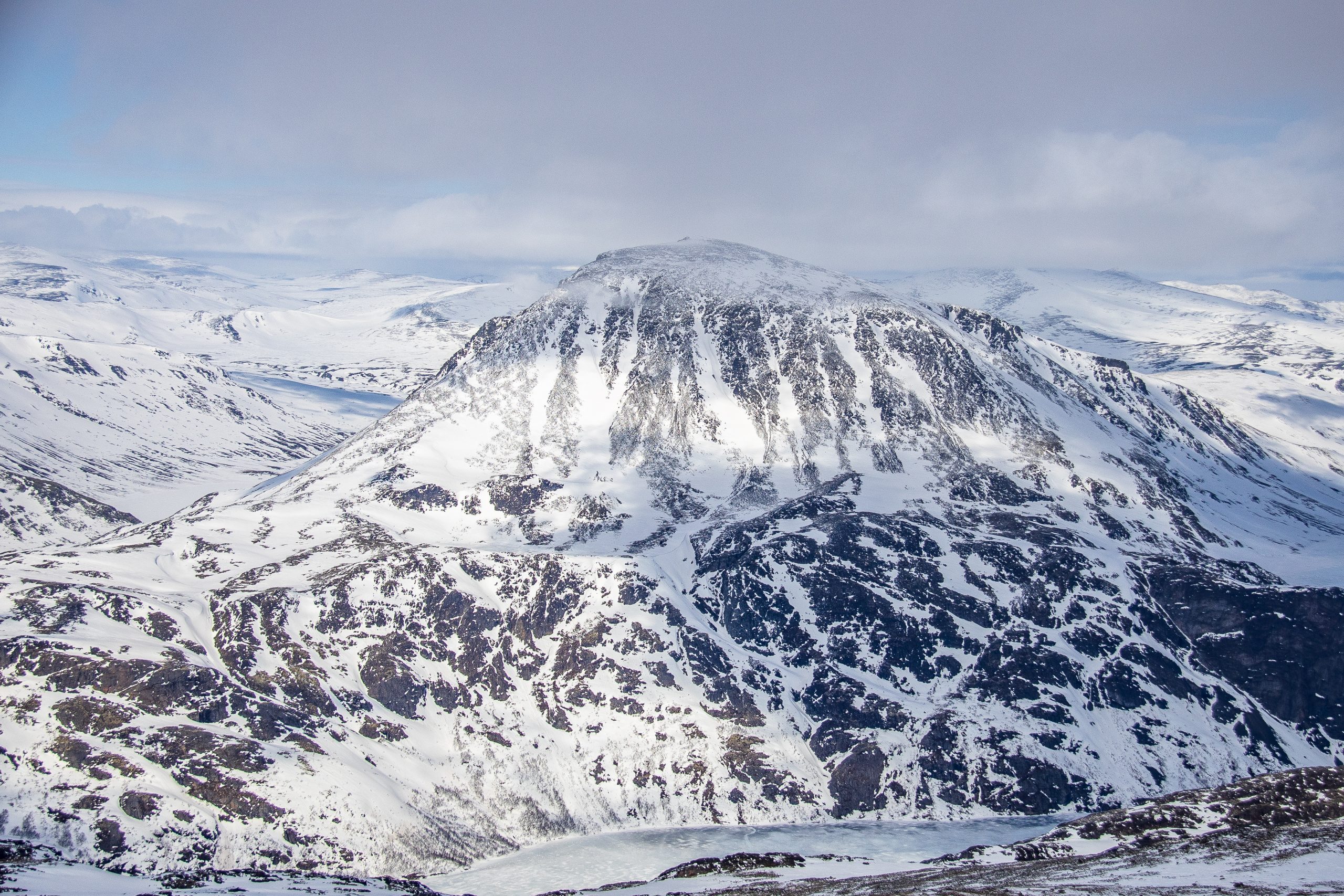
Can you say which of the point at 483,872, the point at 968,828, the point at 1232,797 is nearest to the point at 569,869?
the point at 483,872

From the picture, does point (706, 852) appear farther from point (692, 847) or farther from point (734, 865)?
point (734, 865)

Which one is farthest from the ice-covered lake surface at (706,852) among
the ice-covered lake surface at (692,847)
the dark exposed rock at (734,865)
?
the dark exposed rock at (734,865)

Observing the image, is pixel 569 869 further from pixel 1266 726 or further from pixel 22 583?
pixel 1266 726

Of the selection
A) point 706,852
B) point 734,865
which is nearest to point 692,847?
point 706,852

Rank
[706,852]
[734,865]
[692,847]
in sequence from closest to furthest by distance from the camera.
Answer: [734,865], [706,852], [692,847]

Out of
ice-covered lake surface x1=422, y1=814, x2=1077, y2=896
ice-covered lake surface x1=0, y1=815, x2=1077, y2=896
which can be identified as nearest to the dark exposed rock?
ice-covered lake surface x1=0, y1=815, x2=1077, y2=896

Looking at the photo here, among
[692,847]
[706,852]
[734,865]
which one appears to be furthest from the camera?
[692,847]

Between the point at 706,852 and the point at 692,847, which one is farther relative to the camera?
the point at 692,847

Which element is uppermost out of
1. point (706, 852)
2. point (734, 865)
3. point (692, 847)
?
point (734, 865)
